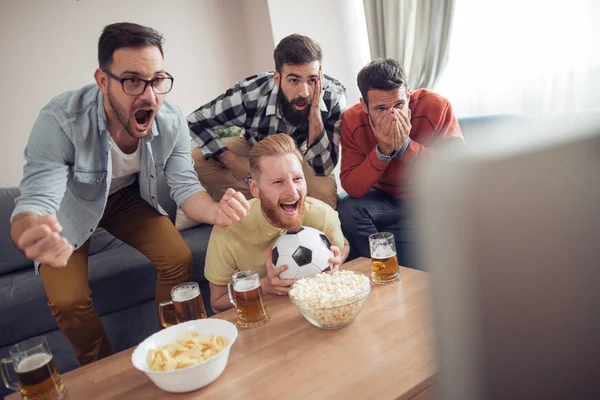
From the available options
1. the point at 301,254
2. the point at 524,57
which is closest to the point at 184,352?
the point at 301,254

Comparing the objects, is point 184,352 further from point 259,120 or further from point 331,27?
point 331,27

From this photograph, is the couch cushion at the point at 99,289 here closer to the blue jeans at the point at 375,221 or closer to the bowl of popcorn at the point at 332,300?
the blue jeans at the point at 375,221

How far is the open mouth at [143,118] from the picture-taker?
151 centimetres

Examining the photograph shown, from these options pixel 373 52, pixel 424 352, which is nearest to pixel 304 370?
pixel 424 352

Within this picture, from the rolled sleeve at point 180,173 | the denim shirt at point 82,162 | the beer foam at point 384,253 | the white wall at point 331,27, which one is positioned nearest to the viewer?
the beer foam at point 384,253

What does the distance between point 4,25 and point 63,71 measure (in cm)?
43

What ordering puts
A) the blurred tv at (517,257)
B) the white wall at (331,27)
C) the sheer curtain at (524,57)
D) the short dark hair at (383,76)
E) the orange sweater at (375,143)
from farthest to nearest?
the white wall at (331,27) → the sheer curtain at (524,57) → the orange sweater at (375,143) → the short dark hair at (383,76) → the blurred tv at (517,257)

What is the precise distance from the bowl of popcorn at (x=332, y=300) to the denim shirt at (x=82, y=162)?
0.80 m

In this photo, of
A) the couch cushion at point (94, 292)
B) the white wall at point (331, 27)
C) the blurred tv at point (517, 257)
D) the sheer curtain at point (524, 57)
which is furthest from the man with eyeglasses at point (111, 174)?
the white wall at point (331, 27)

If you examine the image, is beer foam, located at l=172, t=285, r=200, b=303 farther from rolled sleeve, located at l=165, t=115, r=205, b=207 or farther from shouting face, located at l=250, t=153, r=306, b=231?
rolled sleeve, located at l=165, t=115, r=205, b=207

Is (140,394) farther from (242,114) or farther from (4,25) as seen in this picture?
(4,25)

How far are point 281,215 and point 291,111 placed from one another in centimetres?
79

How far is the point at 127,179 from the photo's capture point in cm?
177

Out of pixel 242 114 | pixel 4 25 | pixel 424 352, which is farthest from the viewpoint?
pixel 4 25
